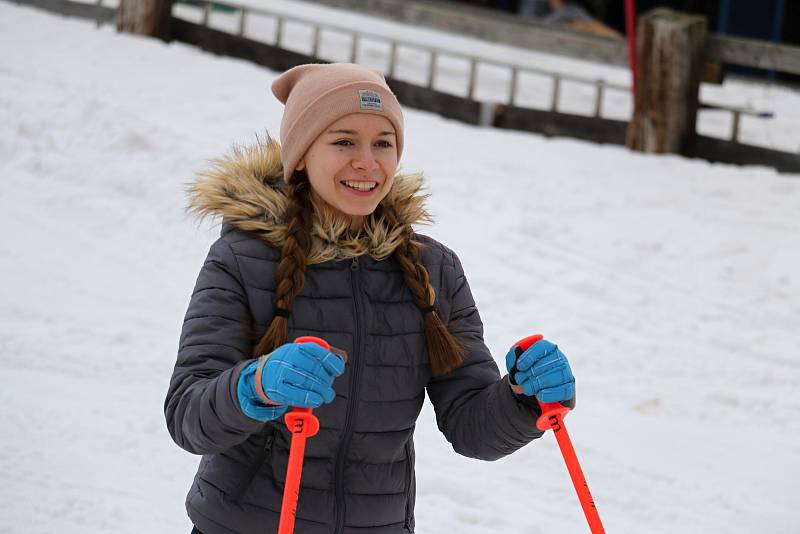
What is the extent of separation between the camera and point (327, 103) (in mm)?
2244

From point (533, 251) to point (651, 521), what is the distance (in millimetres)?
2708

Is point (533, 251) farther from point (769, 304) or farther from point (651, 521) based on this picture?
point (651, 521)

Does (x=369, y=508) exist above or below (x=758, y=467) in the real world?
above

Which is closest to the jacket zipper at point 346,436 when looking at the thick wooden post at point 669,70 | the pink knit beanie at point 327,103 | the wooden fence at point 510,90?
the pink knit beanie at point 327,103

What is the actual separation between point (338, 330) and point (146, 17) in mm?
8096

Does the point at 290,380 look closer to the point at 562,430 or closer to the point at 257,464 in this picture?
the point at 257,464

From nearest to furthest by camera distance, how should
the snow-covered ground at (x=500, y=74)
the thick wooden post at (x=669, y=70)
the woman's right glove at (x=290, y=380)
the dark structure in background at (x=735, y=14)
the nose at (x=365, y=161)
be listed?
the woman's right glove at (x=290, y=380) → the nose at (x=365, y=161) → the thick wooden post at (x=669, y=70) → the snow-covered ground at (x=500, y=74) → the dark structure in background at (x=735, y=14)

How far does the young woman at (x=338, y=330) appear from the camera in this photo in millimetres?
2152

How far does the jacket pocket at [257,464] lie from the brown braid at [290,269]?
0.16 metres

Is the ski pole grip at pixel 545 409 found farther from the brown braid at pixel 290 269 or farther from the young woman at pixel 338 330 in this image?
the brown braid at pixel 290 269

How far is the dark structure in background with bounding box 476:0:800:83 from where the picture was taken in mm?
12781

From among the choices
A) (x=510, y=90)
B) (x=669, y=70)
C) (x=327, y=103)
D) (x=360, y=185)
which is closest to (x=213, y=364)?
(x=360, y=185)

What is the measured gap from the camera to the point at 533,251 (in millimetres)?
6727

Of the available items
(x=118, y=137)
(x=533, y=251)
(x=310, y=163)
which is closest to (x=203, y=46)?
(x=118, y=137)
